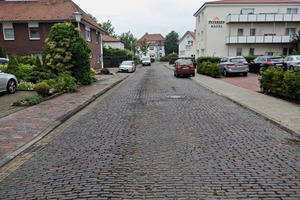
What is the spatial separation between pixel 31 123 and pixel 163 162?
4.67 meters

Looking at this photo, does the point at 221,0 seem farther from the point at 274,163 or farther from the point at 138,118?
the point at 274,163

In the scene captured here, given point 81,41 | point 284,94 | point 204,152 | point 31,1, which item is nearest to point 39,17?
point 31,1

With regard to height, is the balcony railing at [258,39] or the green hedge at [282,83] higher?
the balcony railing at [258,39]

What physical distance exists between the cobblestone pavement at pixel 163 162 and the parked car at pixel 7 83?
6.44 m

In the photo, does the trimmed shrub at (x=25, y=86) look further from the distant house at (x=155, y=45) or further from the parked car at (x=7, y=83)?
the distant house at (x=155, y=45)

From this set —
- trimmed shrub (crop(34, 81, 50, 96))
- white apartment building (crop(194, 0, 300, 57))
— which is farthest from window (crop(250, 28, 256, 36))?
trimmed shrub (crop(34, 81, 50, 96))

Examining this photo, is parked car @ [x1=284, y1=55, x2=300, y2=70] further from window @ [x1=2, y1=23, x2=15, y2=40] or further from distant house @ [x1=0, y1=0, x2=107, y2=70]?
window @ [x1=2, y1=23, x2=15, y2=40]

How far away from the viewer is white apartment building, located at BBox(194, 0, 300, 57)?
127 ft

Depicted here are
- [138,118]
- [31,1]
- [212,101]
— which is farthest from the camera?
[31,1]

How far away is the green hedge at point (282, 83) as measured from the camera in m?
10.1

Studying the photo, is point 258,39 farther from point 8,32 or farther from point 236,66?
point 8,32

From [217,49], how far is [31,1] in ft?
88.3

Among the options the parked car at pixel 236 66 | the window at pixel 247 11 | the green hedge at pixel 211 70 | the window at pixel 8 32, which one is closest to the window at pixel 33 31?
the window at pixel 8 32

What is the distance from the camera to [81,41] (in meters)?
17.0
